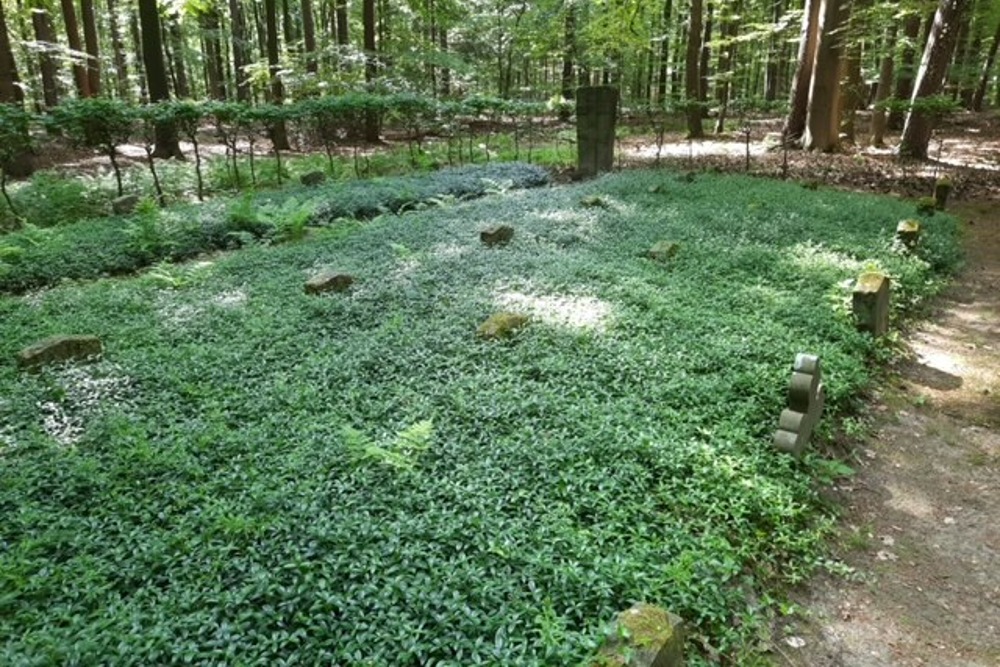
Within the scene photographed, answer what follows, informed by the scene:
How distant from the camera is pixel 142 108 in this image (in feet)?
38.1

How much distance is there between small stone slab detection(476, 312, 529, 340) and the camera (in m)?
5.77

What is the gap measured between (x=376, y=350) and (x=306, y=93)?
15.4m

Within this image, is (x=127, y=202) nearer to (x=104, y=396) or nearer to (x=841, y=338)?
(x=104, y=396)

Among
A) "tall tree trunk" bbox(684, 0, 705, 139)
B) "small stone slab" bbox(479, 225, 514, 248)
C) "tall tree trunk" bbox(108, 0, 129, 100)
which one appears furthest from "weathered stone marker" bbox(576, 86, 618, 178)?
"tall tree trunk" bbox(108, 0, 129, 100)

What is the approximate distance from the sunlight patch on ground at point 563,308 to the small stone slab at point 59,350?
12.3 ft

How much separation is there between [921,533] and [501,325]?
351 centimetres

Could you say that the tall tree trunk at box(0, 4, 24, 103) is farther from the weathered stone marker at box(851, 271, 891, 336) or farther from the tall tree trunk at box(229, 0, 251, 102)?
the weathered stone marker at box(851, 271, 891, 336)

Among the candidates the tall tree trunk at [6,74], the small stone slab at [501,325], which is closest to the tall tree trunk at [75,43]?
the tall tree trunk at [6,74]

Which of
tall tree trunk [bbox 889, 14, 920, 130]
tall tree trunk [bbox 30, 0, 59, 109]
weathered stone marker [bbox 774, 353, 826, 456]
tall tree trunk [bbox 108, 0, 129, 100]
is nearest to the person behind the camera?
weathered stone marker [bbox 774, 353, 826, 456]

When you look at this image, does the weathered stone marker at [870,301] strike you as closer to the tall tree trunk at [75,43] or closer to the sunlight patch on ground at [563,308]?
the sunlight patch on ground at [563,308]

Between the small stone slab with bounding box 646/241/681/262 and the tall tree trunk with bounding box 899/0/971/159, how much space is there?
27.7 ft

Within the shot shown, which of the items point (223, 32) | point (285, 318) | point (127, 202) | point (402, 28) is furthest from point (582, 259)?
point (223, 32)

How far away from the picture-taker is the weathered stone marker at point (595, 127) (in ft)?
47.9

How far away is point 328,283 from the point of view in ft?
23.2
